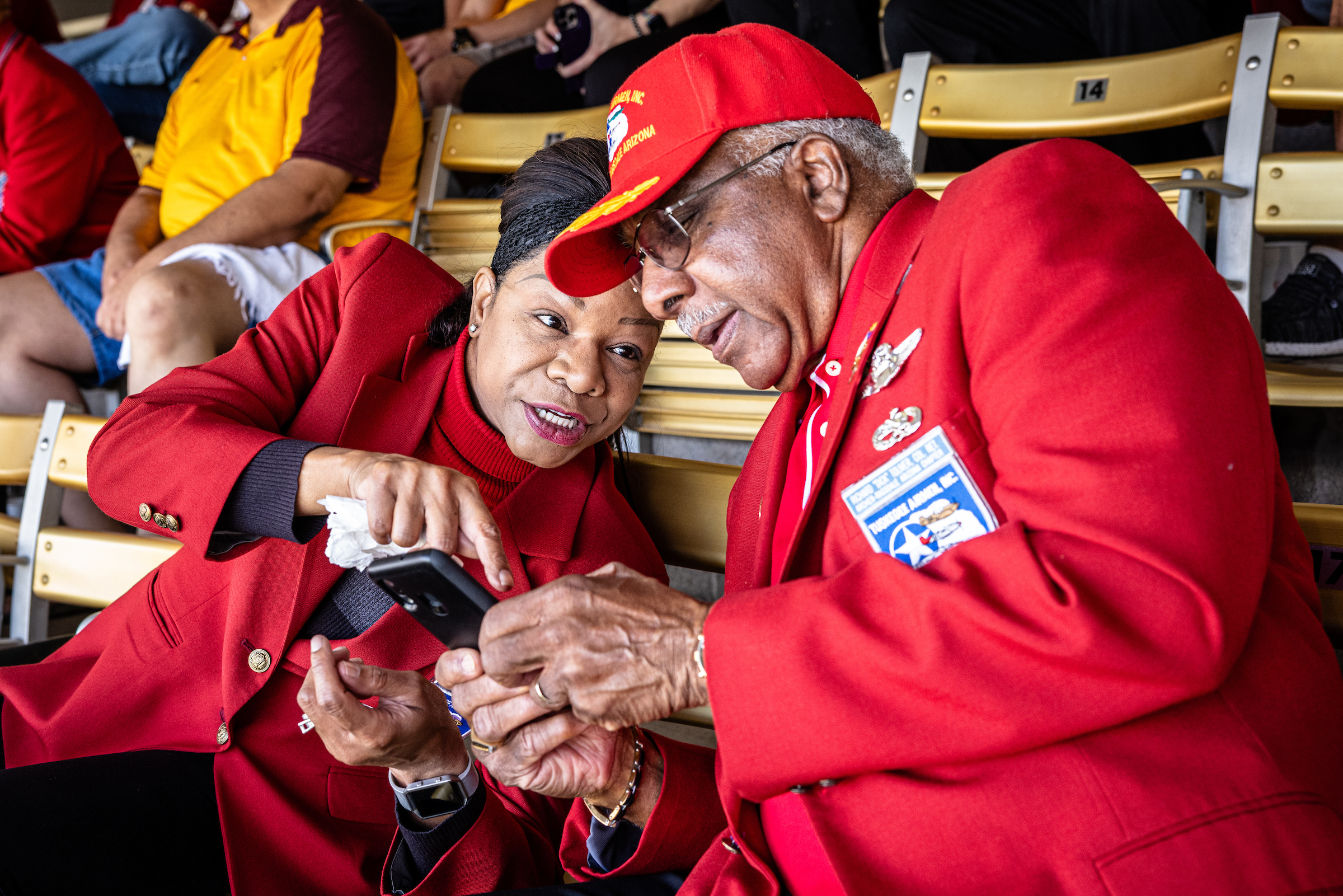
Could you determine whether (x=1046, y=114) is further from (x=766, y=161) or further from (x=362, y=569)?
(x=362, y=569)

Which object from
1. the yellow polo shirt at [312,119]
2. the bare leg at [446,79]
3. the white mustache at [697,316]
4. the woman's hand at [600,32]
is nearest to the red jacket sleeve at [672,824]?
the white mustache at [697,316]

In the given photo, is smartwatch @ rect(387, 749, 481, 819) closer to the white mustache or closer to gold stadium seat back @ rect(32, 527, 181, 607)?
the white mustache

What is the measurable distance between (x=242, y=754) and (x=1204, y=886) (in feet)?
3.82

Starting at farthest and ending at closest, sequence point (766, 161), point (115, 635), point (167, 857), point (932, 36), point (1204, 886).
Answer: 1. point (932, 36)
2. point (115, 635)
3. point (167, 857)
4. point (766, 161)
5. point (1204, 886)

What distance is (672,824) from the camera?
1.22m

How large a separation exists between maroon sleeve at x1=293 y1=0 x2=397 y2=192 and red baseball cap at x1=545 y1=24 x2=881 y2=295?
195 centimetres

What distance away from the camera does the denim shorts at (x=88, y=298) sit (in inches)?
120

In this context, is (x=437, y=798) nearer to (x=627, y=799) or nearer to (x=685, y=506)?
(x=627, y=799)

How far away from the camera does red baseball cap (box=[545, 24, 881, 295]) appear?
1.10m

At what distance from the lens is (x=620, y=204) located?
3.67ft

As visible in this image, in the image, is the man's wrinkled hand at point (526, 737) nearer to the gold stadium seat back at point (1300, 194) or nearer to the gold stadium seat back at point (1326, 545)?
the gold stadium seat back at point (1326, 545)

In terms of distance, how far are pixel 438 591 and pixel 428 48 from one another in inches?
128

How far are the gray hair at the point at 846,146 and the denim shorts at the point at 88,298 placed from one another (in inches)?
101

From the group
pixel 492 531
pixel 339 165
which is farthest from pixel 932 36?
pixel 492 531
